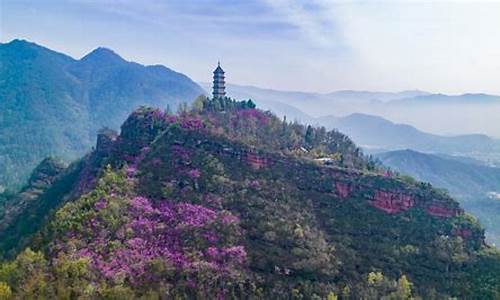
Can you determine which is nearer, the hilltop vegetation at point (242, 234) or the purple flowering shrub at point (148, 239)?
the hilltop vegetation at point (242, 234)

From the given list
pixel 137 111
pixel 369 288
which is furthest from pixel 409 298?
pixel 137 111

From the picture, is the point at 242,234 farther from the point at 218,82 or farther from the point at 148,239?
the point at 218,82

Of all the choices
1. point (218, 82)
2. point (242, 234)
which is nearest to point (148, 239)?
point (242, 234)

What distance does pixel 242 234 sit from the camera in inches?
1896

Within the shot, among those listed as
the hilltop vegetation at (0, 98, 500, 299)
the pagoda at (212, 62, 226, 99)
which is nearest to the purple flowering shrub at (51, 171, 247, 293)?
the hilltop vegetation at (0, 98, 500, 299)

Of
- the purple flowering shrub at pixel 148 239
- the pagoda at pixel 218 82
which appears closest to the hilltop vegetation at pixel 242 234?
the purple flowering shrub at pixel 148 239

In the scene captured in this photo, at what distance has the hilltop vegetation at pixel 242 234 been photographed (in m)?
40.2

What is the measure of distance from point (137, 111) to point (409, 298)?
46147 millimetres

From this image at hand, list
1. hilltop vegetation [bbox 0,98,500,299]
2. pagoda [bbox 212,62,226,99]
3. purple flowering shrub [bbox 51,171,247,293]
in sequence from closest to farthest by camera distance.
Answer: hilltop vegetation [bbox 0,98,500,299]
purple flowering shrub [bbox 51,171,247,293]
pagoda [bbox 212,62,226,99]

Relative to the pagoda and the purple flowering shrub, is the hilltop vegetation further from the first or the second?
the pagoda

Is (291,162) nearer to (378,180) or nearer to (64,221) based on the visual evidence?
(378,180)

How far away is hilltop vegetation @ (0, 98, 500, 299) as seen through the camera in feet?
132

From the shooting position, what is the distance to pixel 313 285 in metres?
43.2

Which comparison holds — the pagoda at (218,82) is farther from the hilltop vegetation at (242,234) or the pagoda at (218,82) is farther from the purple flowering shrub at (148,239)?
the purple flowering shrub at (148,239)
